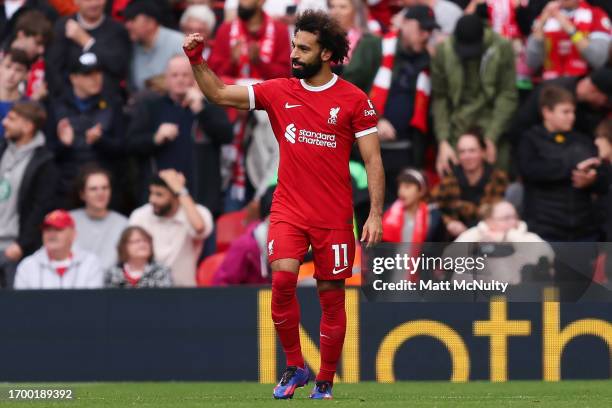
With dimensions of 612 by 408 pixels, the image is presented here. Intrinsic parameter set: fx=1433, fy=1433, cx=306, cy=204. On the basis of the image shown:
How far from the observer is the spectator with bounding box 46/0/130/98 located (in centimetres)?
1357

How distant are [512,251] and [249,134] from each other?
3.61 metres

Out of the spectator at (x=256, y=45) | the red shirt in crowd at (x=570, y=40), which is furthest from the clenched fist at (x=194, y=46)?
the red shirt in crowd at (x=570, y=40)

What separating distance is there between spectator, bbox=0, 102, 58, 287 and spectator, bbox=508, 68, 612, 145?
13.8 feet

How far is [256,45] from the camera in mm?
13336

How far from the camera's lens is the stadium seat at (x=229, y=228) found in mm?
12969

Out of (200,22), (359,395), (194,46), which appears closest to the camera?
(194,46)

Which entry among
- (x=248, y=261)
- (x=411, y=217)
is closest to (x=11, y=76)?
(x=248, y=261)

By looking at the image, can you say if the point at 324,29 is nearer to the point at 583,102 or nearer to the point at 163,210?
the point at 163,210

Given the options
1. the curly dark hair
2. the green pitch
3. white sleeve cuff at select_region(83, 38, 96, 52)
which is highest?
white sleeve cuff at select_region(83, 38, 96, 52)

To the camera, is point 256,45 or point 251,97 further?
point 256,45

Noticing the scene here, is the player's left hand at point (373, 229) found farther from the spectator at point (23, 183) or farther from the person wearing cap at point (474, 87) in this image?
the spectator at point (23, 183)

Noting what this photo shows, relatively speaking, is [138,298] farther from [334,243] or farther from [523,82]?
[523,82]

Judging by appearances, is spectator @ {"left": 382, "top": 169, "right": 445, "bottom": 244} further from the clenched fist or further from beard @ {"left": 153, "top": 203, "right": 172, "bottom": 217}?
the clenched fist

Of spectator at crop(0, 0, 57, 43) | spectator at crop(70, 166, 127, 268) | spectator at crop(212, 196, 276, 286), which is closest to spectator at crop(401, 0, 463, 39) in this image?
spectator at crop(212, 196, 276, 286)
